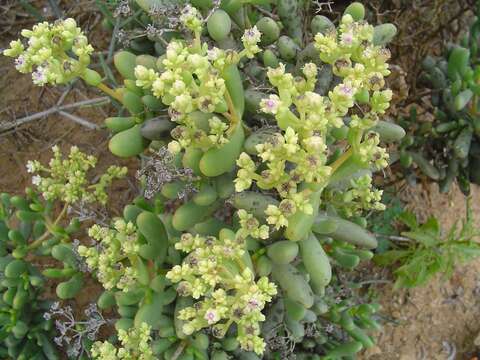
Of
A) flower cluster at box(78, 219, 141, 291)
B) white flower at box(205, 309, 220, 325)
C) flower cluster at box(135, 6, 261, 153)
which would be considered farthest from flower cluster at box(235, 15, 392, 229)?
flower cluster at box(78, 219, 141, 291)

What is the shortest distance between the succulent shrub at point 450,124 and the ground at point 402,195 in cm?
34

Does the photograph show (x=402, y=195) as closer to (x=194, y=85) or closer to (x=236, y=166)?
(x=236, y=166)

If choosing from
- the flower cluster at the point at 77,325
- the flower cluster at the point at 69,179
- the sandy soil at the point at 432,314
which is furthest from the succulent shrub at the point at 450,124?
the flower cluster at the point at 77,325

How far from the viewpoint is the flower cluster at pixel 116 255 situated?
5.38ft

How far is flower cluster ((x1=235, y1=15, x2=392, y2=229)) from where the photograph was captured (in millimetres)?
1306

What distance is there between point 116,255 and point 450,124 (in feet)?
4.84

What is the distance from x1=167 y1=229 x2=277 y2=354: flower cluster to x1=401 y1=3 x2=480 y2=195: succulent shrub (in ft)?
4.00

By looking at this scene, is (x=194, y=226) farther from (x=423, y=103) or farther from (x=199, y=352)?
(x=423, y=103)

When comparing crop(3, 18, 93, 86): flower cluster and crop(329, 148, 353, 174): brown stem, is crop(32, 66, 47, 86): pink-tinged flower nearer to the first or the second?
crop(3, 18, 93, 86): flower cluster

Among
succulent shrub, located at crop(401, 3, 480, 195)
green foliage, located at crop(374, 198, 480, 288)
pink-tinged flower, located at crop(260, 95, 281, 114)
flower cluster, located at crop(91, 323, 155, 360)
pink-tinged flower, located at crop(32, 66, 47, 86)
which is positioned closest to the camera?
pink-tinged flower, located at crop(260, 95, 281, 114)

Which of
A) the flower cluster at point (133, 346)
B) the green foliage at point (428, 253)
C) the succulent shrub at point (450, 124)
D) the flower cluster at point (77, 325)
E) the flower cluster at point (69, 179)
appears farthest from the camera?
the green foliage at point (428, 253)

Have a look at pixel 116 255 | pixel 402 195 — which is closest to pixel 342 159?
pixel 116 255

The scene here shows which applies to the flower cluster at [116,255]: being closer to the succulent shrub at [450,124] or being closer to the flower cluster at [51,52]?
the flower cluster at [51,52]

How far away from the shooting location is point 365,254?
207cm
